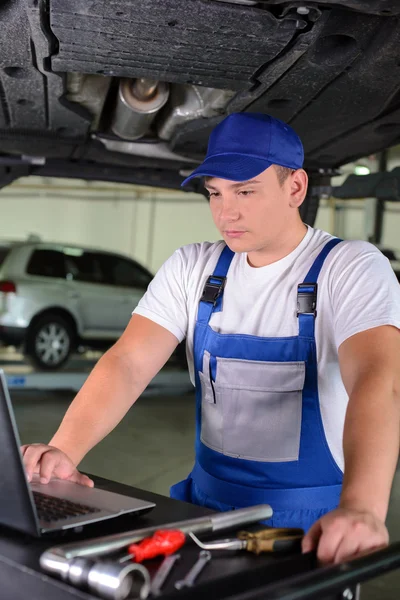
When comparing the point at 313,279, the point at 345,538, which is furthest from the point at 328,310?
the point at 345,538

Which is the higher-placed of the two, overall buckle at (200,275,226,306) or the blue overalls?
overall buckle at (200,275,226,306)

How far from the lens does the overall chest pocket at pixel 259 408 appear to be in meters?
1.75

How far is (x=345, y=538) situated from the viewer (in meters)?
1.03

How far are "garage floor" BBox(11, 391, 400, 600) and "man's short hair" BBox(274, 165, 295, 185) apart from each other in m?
2.18

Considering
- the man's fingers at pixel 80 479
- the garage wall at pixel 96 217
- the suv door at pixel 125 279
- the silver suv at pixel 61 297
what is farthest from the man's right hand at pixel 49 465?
the garage wall at pixel 96 217

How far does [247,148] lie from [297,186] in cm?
18

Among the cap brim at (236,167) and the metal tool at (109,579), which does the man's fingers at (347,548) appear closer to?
the metal tool at (109,579)

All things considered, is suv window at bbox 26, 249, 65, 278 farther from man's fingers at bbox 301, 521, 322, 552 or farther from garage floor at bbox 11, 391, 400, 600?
man's fingers at bbox 301, 521, 322, 552

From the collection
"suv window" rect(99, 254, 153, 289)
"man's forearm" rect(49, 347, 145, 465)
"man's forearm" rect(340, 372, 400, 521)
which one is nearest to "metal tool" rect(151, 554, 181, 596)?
"man's forearm" rect(340, 372, 400, 521)

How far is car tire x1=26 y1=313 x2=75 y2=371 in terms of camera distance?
25.6 ft

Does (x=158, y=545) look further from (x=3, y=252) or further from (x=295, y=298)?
(x=3, y=252)

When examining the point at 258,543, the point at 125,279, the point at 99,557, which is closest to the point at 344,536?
the point at 258,543

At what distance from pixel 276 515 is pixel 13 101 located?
1.83m

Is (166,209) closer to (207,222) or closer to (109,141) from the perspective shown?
(207,222)
